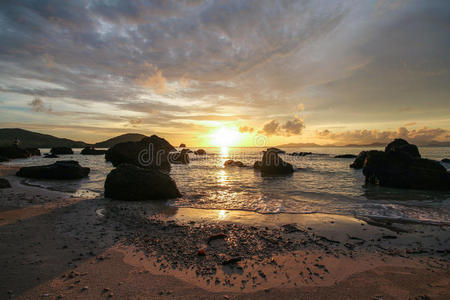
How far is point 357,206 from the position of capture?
36.4 ft

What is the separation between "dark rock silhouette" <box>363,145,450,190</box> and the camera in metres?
16.5

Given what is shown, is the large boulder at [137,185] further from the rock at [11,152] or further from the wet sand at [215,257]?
the rock at [11,152]

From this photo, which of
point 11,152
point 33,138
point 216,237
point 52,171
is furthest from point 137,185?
point 33,138

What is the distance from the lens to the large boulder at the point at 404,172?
648 inches

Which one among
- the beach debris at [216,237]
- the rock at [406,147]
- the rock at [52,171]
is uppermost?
the rock at [406,147]

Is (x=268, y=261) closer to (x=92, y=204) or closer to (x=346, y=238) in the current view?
(x=346, y=238)

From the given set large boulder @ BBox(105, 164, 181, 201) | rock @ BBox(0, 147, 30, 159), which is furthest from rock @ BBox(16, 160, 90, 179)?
rock @ BBox(0, 147, 30, 159)

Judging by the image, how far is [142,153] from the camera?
35.6m

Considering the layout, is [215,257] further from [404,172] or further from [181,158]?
[181,158]

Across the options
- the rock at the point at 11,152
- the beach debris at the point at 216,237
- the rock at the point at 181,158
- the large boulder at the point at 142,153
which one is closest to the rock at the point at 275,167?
the large boulder at the point at 142,153

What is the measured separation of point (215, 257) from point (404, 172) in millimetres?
19859

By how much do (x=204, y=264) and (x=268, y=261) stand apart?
1.59 m

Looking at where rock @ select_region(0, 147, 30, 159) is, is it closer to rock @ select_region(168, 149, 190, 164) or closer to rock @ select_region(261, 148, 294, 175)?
rock @ select_region(168, 149, 190, 164)

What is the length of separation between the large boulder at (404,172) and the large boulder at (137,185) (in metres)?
18.1
